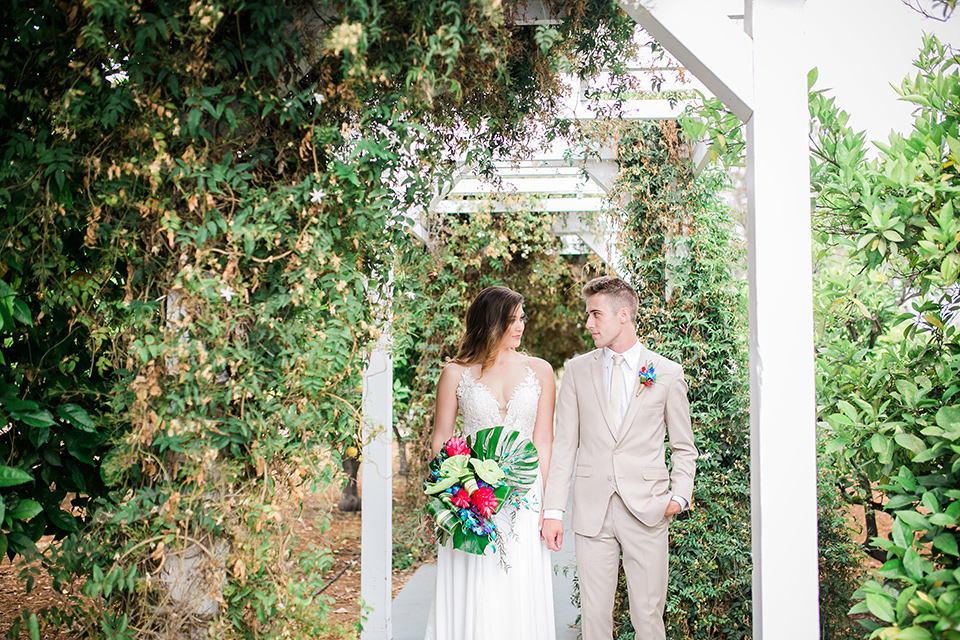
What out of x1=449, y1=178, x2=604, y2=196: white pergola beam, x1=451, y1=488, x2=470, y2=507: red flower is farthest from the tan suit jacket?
x1=449, y1=178, x2=604, y2=196: white pergola beam

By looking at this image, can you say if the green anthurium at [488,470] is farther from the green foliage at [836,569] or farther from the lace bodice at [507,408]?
the green foliage at [836,569]

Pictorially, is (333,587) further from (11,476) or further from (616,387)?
(11,476)

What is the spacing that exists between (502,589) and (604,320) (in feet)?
4.10

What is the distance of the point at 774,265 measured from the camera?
2.34m

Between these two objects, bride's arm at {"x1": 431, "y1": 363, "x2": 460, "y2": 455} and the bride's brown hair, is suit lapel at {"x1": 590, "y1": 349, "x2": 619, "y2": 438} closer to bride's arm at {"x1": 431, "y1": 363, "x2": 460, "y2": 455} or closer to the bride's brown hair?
the bride's brown hair

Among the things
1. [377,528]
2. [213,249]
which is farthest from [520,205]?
[213,249]

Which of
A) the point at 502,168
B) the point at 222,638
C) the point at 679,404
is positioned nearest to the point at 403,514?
the point at 502,168

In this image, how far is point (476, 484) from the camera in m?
3.09

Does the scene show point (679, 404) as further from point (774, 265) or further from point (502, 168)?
point (502, 168)

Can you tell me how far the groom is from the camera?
10.1 ft

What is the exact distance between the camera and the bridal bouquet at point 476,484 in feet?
10.1

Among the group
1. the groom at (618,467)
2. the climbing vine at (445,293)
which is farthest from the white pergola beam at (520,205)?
the groom at (618,467)

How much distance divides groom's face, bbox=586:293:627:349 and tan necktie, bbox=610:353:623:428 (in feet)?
0.29

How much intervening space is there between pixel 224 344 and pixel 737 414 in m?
3.21
